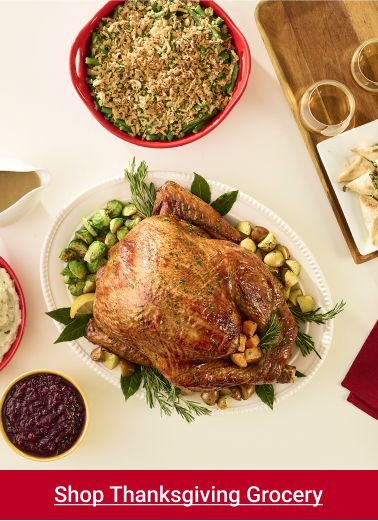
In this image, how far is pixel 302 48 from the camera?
2348 millimetres

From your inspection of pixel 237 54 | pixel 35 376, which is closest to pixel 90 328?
pixel 35 376

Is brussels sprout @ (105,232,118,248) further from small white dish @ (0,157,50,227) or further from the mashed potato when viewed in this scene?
the mashed potato

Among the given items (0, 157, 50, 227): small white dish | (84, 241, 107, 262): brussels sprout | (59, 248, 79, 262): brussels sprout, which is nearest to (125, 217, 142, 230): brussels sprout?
(84, 241, 107, 262): brussels sprout

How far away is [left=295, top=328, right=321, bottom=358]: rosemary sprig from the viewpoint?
2.33 metres

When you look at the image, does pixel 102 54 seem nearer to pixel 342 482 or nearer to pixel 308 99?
pixel 308 99

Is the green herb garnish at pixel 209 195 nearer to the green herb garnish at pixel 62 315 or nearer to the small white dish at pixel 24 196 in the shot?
the small white dish at pixel 24 196

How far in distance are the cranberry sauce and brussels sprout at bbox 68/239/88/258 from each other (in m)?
0.50

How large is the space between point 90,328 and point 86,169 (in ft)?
2.26

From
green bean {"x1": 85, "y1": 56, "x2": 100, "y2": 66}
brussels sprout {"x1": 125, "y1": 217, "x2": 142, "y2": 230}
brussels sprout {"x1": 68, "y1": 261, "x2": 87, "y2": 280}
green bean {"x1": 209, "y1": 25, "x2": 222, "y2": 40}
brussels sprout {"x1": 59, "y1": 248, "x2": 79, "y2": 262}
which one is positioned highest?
green bean {"x1": 209, "y1": 25, "x2": 222, "y2": 40}

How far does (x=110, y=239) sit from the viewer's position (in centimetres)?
232

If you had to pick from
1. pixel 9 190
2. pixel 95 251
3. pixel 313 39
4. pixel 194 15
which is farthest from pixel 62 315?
pixel 313 39

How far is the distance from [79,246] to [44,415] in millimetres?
683

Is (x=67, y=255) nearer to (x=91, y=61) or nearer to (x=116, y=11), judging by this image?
(x=91, y=61)

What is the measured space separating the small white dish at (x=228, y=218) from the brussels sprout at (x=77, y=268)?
0.25 ft
